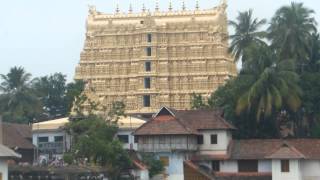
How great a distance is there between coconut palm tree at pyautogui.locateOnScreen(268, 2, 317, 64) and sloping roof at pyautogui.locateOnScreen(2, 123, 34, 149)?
21845mm

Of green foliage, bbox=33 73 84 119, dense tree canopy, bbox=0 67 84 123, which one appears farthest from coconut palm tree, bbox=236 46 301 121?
green foliage, bbox=33 73 84 119

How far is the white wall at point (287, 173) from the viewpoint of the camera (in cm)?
6300

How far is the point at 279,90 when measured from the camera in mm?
68875

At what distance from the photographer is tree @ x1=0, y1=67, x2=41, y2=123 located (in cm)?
9256

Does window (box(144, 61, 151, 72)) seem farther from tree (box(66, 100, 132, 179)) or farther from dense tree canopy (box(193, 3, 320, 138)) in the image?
tree (box(66, 100, 132, 179))

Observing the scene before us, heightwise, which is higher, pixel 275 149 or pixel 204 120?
pixel 204 120

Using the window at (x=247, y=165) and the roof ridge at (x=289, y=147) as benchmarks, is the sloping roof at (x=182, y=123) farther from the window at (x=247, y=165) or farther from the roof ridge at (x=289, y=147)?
the roof ridge at (x=289, y=147)

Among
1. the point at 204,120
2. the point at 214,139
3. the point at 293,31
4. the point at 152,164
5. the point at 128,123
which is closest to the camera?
the point at 152,164

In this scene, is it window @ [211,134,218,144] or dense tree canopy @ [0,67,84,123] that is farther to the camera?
dense tree canopy @ [0,67,84,123]

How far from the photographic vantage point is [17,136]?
74.3m

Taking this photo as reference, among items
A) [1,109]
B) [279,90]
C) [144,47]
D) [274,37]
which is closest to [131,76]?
[144,47]

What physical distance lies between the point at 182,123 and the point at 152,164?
3.80 metres

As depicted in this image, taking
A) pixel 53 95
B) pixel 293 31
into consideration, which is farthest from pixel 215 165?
pixel 53 95

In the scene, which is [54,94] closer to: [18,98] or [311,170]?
[18,98]
